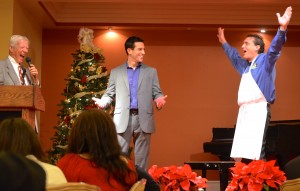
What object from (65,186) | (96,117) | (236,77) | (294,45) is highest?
(294,45)

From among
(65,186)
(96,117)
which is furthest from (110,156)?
(65,186)

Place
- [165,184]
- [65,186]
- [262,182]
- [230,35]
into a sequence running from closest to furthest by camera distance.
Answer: [65,186] < [262,182] < [165,184] < [230,35]

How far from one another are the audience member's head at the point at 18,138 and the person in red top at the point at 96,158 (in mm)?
257

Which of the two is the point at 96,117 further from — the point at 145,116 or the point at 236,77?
the point at 236,77

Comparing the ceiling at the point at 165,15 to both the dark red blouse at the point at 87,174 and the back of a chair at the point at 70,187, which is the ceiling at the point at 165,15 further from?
the back of a chair at the point at 70,187

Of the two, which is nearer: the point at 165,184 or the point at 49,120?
the point at 165,184

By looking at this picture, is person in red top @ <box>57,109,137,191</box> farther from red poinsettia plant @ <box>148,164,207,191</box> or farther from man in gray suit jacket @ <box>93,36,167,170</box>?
man in gray suit jacket @ <box>93,36,167,170</box>

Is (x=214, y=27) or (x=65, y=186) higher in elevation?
(x=214, y=27)

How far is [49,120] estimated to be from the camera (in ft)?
28.4

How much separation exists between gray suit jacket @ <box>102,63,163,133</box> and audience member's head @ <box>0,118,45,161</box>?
286 centimetres

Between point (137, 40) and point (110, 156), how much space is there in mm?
3010

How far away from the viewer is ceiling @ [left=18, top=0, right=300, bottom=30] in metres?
8.15

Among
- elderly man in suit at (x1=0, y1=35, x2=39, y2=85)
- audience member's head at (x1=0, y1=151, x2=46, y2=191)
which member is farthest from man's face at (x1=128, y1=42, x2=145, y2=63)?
audience member's head at (x1=0, y1=151, x2=46, y2=191)

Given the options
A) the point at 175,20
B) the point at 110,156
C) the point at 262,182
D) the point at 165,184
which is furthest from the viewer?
the point at 175,20
